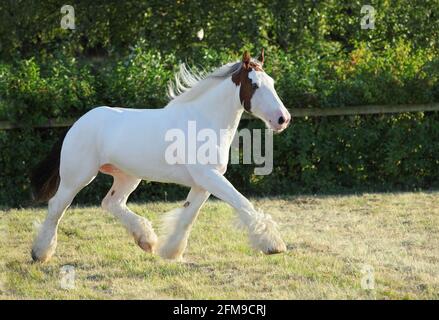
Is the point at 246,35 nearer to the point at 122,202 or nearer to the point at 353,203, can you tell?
the point at 353,203

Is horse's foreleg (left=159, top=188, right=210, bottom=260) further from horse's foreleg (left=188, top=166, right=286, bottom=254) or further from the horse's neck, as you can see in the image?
the horse's neck

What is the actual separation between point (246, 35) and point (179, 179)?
7760 millimetres

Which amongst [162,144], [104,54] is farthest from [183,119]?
[104,54]

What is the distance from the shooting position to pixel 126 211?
801cm

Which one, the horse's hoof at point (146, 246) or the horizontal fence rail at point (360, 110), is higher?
the horizontal fence rail at point (360, 110)

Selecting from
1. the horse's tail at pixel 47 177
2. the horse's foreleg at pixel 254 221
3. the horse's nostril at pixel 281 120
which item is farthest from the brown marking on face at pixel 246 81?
the horse's tail at pixel 47 177

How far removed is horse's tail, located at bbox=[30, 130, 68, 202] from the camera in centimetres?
824

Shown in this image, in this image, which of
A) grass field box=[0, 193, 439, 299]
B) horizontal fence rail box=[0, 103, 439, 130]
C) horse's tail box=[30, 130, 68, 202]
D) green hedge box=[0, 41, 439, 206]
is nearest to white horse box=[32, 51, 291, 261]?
horse's tail box=[30, 130, 68, 202]

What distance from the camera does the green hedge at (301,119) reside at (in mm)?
11164

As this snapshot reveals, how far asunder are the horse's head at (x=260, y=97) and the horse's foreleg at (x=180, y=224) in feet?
2.66

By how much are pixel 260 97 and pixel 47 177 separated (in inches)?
89.7

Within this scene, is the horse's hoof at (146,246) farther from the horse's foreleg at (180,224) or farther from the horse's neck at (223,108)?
the horse's neck at (223,108)

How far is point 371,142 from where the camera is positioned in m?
12.0
